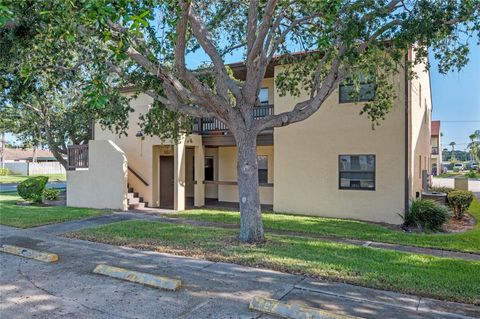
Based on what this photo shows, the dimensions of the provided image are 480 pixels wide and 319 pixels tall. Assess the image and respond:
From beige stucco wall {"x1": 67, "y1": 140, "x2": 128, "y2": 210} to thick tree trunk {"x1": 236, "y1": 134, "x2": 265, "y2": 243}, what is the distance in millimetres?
8334

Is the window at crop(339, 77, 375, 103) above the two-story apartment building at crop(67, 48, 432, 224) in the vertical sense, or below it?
above

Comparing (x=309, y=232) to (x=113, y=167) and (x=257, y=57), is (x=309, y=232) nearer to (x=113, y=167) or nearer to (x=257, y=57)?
(x=257, y=57)

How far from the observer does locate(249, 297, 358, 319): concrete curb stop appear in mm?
4585

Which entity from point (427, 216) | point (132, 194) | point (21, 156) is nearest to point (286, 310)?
point (427, 216)

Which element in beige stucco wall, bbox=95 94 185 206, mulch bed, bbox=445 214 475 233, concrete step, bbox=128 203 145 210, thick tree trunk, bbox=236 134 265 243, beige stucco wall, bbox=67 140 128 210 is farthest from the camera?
beige stucco wall, bbox=95 94 185 206

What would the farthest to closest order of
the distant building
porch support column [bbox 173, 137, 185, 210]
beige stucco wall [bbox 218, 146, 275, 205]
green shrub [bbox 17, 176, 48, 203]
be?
1. the distant building
2. beige stucco wall [bbox 218, 146, 275, 205]
3. green shrub [bbox 17, 176, 48, 203]
4. porch support column [bbox 173, 137, 185, 210]

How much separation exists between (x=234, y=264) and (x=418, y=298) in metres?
3.27

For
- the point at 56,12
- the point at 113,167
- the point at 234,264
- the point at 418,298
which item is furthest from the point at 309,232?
the point at 113,167

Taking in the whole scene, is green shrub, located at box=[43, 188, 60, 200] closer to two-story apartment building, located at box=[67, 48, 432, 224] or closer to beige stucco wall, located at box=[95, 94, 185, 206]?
two-story apartment building, located at box=[67, 48, 432, 224]

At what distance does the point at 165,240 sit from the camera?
30.0 ft

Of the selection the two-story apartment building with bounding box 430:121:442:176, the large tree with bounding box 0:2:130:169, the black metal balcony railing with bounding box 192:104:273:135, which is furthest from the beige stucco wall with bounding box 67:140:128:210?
the two-story apartment building with bounding box 430:121:442:176

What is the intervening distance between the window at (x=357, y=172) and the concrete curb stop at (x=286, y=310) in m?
8.81

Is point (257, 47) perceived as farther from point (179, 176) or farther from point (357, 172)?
point (179, 176)

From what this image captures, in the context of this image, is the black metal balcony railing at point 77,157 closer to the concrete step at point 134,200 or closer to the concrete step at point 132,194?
the concrete step at point 132,194
